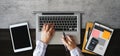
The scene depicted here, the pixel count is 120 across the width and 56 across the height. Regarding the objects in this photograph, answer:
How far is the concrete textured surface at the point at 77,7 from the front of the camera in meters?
1.51

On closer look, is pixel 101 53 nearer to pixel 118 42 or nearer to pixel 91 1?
pixel 118 42

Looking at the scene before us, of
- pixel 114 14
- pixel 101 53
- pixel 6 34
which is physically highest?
pixel 114 14

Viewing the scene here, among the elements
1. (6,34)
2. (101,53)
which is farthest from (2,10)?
(101,53)

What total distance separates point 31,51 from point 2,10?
0.30 meters

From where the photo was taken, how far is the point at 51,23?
1.50 meters

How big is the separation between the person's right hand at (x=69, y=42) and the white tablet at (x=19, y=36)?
212 millimetres

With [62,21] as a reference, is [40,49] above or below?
below

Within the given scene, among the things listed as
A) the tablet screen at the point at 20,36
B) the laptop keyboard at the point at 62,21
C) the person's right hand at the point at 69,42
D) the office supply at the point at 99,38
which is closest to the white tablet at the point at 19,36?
the tablet screen at the point at 20,36

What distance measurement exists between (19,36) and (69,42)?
11.8 inches

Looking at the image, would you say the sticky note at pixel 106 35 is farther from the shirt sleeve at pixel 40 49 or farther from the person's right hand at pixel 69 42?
the shirt sleeve at pixel 40 49

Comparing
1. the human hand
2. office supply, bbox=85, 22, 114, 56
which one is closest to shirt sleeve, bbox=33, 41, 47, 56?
the human hand

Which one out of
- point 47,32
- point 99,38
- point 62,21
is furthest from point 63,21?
point 99,38

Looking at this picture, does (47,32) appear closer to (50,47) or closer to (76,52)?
(50,47)

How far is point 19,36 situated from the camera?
153cm
